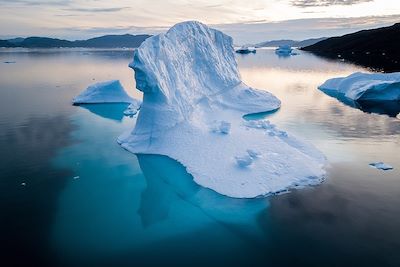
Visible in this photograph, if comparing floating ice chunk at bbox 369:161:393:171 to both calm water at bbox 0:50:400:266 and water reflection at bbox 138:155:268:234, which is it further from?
water reflection at bbox 138:155:268:234

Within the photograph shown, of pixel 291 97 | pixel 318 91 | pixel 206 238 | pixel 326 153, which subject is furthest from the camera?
pixel 318 91

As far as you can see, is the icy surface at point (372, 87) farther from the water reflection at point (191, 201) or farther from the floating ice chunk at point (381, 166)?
the water reflection at point (191, 201)

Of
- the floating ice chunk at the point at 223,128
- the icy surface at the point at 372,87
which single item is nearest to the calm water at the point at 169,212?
the floating ice chunk at the point at 223,128

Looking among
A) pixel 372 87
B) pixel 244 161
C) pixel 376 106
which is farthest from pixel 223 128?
pixel 372 87

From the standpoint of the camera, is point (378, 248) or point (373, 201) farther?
point (373, 201)

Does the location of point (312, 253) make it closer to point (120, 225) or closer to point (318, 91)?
point (120, 225)

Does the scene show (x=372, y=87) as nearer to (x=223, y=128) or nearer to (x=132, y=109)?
(x=223, y=128)

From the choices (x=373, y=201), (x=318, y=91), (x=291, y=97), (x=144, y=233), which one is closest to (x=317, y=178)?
(x=373, y=201)
